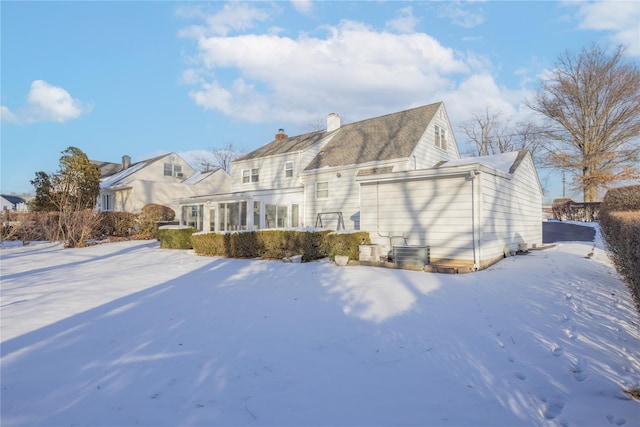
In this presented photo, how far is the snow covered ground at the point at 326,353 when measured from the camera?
2930 millimetres

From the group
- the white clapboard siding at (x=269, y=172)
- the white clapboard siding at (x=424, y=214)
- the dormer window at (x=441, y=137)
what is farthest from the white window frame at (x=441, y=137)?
the white clapboard siding at (x=424, y=214)

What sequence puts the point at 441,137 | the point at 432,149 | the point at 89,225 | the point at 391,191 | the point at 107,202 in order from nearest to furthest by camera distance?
the point at 391,191
the point at 89,225
the point at 432,149
the point at 441,137
the point at 107,202

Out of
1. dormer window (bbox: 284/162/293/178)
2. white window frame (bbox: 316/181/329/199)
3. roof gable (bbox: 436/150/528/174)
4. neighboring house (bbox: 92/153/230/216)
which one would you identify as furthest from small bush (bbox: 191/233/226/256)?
neighboring house (bbox: 92/153/230/216)

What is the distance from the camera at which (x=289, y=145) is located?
78.1 ft

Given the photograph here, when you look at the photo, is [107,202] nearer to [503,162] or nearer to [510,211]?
[503,162]

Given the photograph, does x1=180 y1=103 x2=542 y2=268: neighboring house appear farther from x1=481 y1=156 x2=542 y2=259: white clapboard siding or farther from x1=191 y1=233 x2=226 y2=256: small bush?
x1=191 y1=233 x2=226 y2=256: small bush

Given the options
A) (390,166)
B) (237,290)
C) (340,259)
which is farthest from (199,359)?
(390,166)

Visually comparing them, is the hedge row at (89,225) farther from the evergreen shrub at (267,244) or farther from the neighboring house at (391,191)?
the evergreen shrub at (267,244)

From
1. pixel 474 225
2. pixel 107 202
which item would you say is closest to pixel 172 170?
pixel 107 202

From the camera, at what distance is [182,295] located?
23.4ft

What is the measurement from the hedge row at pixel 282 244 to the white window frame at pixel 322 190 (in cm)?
681

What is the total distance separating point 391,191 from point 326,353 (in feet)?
26.7

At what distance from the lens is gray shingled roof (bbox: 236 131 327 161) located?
2222cm

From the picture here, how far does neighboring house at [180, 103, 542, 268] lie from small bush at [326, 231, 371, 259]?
52.5 inches
